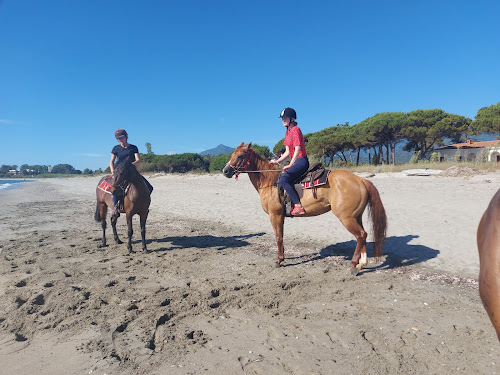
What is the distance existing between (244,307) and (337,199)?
8.50 feet

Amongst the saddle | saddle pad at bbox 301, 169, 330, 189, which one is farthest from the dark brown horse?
saddle pad at bbox 301, 169, 330, 189

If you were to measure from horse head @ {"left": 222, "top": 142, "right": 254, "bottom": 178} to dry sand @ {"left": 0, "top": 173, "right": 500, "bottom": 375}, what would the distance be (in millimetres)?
1863

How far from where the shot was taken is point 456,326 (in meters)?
3.14

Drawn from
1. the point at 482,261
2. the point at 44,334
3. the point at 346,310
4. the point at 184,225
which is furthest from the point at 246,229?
the point at 482,261

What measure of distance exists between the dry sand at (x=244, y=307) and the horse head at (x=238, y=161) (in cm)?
186

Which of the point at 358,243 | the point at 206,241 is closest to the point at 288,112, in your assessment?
the point at 358,243

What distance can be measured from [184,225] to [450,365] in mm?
8306

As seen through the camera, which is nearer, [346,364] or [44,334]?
[346,364]

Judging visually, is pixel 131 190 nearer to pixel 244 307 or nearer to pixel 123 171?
pixel 123 171

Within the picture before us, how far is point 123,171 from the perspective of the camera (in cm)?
611

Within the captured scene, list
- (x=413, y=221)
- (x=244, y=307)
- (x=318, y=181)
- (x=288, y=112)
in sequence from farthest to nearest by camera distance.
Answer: (x=413, y=221)
(x=288, y=112)
(x=318, y=181)
(x=244, y=307)

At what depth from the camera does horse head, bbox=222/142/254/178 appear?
5707 mm

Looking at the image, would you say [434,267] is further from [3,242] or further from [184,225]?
[3,242]

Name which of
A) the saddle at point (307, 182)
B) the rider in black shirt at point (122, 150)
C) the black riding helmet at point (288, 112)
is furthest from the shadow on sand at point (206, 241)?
the black riding helmet at point (288, 112)
